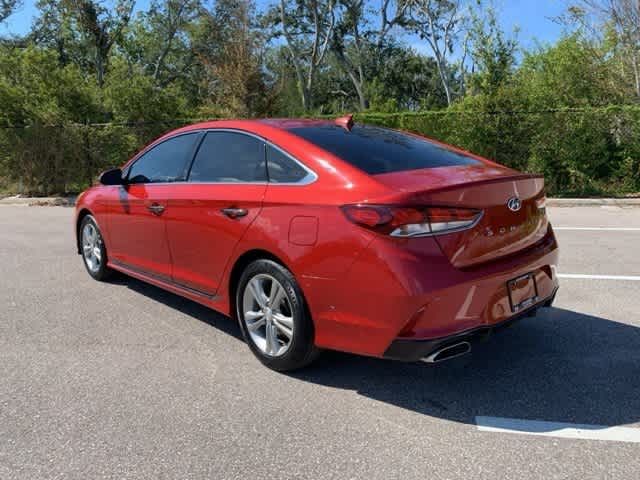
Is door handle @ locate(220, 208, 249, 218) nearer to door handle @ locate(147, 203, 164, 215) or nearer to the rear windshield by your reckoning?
the rear windshield

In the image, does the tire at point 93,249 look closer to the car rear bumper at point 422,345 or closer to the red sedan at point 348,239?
the red sedan at point 348,239

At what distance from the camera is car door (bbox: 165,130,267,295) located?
3.70 meters

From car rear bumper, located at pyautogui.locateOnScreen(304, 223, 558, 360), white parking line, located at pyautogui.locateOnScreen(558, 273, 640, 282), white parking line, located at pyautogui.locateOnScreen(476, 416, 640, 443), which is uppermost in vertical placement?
car rear bumper, located at pyautogui.locateOnScreen(304, 223, 558, 360)

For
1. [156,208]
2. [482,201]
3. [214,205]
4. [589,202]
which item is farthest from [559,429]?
[589,202]

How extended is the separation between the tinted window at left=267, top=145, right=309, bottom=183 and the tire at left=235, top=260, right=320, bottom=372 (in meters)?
0.52

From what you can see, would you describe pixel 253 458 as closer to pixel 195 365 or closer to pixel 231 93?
pixel 195 365

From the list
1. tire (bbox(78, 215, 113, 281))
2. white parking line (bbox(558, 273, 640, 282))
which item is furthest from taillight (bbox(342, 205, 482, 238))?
tire (bbox(78, 215, 113, 281))

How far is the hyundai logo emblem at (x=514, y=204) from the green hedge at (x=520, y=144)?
10.2 metres

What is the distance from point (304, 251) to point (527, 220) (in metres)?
1.35

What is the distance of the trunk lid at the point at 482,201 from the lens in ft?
9.75

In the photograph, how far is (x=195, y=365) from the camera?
3.75m

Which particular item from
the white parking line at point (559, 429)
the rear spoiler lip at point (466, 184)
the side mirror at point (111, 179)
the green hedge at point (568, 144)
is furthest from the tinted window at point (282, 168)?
the green hedge at point (568, 144)

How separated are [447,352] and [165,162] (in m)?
2.84

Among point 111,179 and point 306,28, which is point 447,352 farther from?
point 306,28
